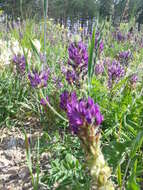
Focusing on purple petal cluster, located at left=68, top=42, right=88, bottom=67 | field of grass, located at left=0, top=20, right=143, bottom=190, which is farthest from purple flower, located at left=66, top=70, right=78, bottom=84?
purple petal cluster, located at left=68, top=42, right=88, bottom=67

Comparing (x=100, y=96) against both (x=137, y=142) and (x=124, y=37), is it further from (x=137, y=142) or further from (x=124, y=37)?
(x=124, y=37)

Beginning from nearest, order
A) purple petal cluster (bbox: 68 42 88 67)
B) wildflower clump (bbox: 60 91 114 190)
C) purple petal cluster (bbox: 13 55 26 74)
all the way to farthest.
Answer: wildflower clump (bbox: 60 91 114 190) → purple petal cluster (bbox: 68 42 88 67) → purple petal cluster (bbox: 13 55 26 74)

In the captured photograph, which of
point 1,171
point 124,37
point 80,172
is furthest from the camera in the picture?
point 124,37

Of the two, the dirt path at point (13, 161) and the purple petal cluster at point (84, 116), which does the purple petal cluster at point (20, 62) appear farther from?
the purple petal cluster at point (84, 116)

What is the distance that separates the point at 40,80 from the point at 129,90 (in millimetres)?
917

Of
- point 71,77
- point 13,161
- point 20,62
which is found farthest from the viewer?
point 20,62

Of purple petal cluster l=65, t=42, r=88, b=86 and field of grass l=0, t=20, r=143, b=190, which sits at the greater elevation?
purple petal cluster l=65, t=42, r=88, b=86

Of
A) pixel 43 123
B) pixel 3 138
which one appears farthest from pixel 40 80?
pixel 3 138

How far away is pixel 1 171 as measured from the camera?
1.57 m

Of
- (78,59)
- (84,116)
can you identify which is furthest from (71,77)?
(84,116)

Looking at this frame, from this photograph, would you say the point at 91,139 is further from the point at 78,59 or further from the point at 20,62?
the point at 20,62

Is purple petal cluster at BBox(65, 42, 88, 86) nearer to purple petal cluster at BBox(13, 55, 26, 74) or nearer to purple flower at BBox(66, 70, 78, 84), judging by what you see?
purple flower at BBox(66, 70, 78, 84)

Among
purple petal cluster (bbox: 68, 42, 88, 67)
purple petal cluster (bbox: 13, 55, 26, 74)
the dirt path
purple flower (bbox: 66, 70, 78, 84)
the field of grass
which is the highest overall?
purple petal cluster (bbox: 68, 42, 88, 67)

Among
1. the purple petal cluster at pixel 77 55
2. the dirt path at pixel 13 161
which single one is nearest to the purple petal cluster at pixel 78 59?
the purple petal cluster at pixel 77 55
